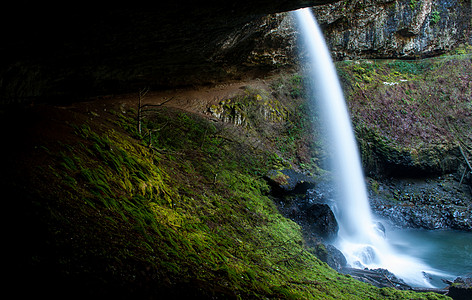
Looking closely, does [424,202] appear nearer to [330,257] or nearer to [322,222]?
[322,222]

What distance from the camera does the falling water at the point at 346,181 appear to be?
8.32m

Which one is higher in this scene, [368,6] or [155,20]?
[368,6]

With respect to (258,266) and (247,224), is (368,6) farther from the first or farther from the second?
(258,266)

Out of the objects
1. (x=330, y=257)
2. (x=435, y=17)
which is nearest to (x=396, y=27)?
(x=435, y=17)

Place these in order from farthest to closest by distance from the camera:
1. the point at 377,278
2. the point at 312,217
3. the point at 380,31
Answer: the point at 380,31 → the point at 312,217 → the point at 377,278

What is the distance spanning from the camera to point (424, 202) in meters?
11.6

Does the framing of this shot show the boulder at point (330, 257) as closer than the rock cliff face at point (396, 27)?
Yes

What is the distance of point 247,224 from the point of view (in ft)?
19.2

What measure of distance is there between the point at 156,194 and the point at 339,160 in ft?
31.4

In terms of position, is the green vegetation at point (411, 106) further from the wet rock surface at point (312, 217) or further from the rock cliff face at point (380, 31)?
the wet rock surface at point (312, 217)

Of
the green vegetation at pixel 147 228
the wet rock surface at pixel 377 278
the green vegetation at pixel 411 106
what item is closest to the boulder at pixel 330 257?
the wet rock surface at pixel 377 278

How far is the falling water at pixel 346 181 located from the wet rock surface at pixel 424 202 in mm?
816

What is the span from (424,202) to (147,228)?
12.2m

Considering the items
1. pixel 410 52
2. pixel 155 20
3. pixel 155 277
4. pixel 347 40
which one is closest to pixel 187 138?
pixel 155 20
